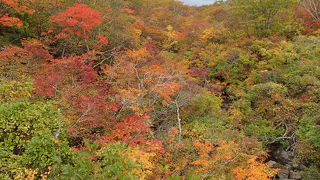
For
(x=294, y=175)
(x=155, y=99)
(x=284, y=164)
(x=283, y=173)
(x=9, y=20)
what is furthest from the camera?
(x=9, y=20)

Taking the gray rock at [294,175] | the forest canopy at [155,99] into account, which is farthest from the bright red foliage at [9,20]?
the gray rock at [294,175]

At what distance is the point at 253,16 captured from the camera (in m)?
23.1

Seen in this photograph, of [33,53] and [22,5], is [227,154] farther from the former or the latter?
[22,5]

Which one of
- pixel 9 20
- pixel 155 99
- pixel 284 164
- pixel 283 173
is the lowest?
pixel 283 173

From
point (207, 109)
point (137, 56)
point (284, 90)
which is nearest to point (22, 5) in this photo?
point (137, 56)

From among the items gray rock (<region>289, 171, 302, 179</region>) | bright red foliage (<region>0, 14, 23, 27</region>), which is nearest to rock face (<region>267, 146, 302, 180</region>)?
gray rock (<region>289, 171, 302, 179</region>)

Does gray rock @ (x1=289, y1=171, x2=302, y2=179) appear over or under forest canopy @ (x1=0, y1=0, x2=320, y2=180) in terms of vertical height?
under

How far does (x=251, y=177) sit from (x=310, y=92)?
8.23 meters

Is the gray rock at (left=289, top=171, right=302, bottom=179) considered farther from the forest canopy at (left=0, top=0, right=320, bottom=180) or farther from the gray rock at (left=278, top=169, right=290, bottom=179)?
the gray rock at (left=278, top=169, right=290, bottom=179)

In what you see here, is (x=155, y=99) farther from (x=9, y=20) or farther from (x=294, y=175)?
(x=9, y=20)

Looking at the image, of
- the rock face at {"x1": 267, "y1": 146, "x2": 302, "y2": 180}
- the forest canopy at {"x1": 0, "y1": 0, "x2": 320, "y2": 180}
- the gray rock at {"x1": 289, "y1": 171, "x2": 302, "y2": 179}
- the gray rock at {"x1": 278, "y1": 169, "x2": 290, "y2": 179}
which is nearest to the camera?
the forest canopy at {"x1": 0, "y1": 0, "x2": 320, "y2": 180}

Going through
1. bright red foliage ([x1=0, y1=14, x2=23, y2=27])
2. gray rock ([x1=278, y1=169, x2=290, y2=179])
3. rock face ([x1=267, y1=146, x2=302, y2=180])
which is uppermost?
bright red foliage ([x1=0, y1=14, x2=23, y2=27])

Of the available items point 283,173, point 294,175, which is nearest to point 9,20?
point 283,173

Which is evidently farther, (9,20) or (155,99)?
(9,20)
